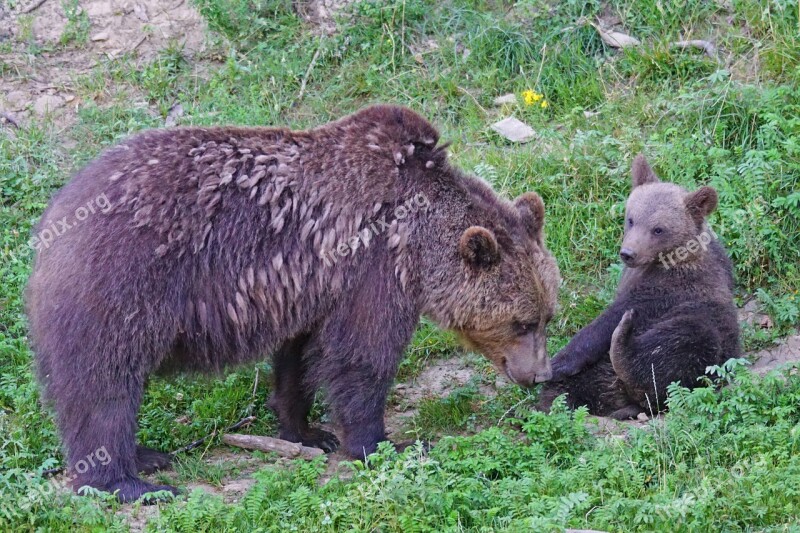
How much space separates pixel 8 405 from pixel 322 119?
4.59 meters

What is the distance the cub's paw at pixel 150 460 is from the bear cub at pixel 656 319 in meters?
2.78

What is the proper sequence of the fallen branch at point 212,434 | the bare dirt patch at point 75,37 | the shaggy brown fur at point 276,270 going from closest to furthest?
the shaggy brown fur at point 276,270 → the fallen branch at point 212,434 → the bare dirt patch at point 75,37

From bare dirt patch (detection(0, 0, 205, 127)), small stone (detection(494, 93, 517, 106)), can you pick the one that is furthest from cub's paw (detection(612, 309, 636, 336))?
bare dirt patch (detection(0, 0, 205, 127))

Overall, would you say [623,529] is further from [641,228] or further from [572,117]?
[572,117]

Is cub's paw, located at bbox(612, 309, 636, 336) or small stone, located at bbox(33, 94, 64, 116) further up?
small stone, located at bbox(33, 94, 64, 116)

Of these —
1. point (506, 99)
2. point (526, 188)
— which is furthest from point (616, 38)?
point (526, 188)

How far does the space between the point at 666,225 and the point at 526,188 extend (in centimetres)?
189

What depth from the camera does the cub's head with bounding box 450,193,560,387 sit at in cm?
742

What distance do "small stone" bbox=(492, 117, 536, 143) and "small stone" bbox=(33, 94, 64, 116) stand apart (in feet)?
15.3

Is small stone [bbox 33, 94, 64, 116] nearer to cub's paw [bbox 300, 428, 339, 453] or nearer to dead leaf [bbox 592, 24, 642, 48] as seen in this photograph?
cub's paw [bbox 300, 428, 339, 453]

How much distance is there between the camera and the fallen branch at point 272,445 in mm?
7793

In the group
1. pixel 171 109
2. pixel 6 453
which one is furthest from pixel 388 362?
pixel 171 109

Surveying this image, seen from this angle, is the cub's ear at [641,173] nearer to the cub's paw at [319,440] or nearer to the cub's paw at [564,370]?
the cub's paw at [564,370]

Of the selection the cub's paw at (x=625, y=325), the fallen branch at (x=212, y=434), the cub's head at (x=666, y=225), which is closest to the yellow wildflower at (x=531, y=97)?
the cub's head at (x=666, y=225)
